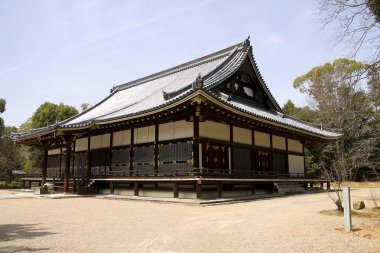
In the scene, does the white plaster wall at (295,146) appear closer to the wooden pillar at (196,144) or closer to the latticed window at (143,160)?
the wooden pillar at (196,144)

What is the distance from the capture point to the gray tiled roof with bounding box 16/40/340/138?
19.3 metres

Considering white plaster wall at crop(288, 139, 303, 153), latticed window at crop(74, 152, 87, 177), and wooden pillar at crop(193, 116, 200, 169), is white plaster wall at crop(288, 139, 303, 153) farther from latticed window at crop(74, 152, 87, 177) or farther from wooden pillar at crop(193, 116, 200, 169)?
latticed window at crop(74, 152, 87, 177)

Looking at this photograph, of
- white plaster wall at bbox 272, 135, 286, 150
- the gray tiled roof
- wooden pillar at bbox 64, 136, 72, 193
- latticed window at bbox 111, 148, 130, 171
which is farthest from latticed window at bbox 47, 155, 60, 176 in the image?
white plaster wall at bbox 272, 135, 286, 150

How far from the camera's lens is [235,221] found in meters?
9.14

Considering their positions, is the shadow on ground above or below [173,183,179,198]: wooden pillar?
below

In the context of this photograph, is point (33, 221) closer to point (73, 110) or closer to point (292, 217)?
point (292, 217)

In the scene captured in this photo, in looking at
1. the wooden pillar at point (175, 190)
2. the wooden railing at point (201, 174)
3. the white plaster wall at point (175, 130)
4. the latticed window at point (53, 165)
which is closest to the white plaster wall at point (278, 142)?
the wooden railing at point (201, 174)

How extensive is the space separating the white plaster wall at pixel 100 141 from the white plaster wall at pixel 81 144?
93 centimetres

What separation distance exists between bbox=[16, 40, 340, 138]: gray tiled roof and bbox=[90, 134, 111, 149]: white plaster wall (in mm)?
1395

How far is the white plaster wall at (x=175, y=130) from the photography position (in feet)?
52.2

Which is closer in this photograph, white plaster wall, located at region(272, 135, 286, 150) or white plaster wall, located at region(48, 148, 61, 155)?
white plaster wall, located at region(272, 135, 286, 150)

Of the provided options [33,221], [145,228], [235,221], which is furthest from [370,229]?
[33,221]

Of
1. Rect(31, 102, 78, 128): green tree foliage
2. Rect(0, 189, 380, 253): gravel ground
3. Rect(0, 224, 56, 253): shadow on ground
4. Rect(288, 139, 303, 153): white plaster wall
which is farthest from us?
Rect(31, 102, 78, 128): green tree foliage

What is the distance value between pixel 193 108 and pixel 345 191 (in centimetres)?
870
